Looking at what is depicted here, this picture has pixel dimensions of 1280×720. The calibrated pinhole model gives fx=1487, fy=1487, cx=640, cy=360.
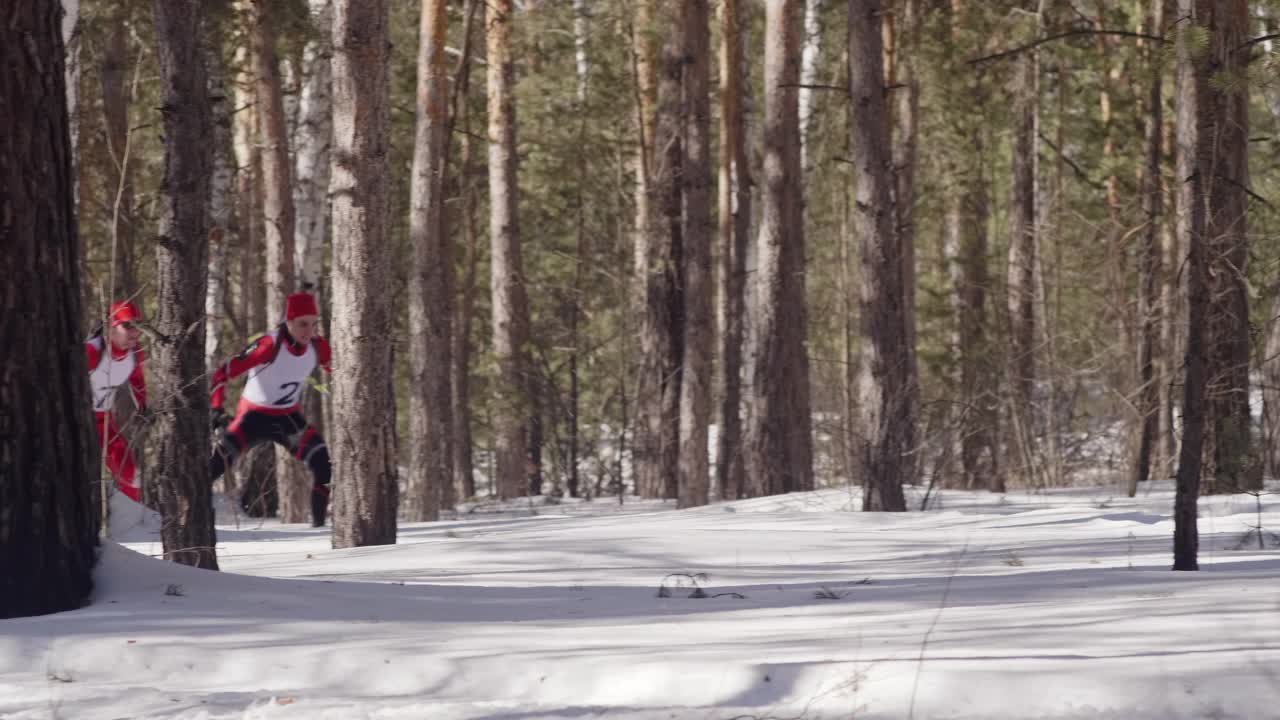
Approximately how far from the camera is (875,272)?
10773 mm

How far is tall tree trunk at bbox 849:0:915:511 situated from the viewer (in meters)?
10.7

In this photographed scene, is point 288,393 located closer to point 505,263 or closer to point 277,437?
point 277,437

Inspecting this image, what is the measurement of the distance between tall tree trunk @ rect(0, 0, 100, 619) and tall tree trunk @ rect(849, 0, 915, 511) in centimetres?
662

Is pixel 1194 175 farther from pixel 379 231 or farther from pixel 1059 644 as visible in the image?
pixel 379 231

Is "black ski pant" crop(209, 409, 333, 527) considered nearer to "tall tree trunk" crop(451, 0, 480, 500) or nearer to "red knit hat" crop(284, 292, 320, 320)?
"red knit hat" crop(284, 292, 320, 320)

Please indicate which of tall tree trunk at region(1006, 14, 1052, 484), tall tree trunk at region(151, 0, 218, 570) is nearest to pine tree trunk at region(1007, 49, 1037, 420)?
tall tree trunk at region(1006, 14, 1052, 484)

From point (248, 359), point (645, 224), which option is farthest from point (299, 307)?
point (645, 224)

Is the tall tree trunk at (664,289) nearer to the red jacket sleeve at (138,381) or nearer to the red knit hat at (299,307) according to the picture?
the red knit hat at (299,307)

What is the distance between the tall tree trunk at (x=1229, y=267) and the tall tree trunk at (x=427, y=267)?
22.5ft

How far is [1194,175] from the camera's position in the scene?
6.12 m

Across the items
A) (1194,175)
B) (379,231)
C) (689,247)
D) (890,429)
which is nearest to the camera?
(1194,175)

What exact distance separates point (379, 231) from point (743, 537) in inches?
106

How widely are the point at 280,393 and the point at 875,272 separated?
4.39 m

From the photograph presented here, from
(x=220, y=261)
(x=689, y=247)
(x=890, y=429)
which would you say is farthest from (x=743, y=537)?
(x=220, y=261)
